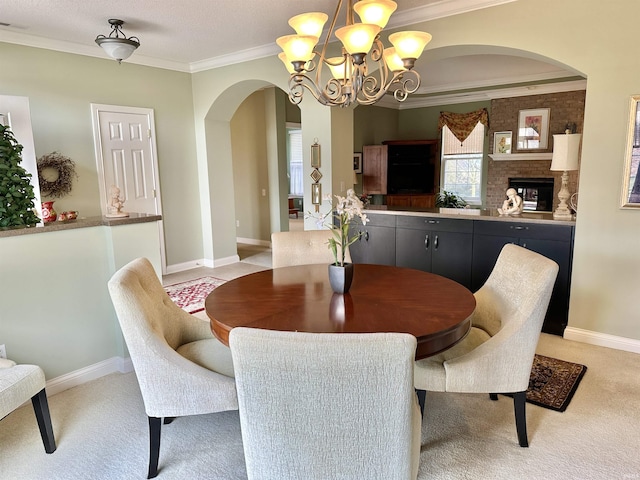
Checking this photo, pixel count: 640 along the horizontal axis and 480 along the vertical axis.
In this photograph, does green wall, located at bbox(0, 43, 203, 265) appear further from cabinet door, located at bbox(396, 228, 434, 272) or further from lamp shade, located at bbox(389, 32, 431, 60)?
lamp shade, located at bbox(389, 32, 431, 60)

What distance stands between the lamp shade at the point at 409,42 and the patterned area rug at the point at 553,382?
2.08 m

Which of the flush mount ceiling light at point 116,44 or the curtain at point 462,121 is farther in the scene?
the curtain at point 462,121

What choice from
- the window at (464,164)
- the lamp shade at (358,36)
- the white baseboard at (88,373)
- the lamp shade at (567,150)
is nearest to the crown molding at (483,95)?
the window at (464,164)

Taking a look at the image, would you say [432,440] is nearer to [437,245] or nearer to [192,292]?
[437,245]

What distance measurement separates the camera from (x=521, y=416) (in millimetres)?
2037

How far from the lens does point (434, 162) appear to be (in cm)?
809

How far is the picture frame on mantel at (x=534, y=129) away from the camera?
Result: 22.6ft

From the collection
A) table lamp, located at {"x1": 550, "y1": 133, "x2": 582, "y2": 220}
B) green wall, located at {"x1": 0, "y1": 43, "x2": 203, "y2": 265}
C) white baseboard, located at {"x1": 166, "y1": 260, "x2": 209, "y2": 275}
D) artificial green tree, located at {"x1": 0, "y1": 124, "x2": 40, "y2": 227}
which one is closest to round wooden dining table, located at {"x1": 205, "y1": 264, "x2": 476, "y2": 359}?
artificial green tree, located at {"x1": 0, "y1": 124, "x2": 40, "y2": 227}

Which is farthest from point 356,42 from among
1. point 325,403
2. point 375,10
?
point 325,403

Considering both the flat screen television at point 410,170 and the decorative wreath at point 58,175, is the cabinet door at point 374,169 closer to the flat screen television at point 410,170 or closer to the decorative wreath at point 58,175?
the flat screen television at point 410,170

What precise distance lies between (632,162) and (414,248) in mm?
1855

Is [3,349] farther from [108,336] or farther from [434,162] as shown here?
[434,162]

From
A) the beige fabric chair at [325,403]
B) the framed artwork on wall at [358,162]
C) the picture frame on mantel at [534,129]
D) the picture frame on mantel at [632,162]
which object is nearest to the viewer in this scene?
the beige fabric chair at [325,403]

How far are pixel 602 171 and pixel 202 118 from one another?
14.8ft
